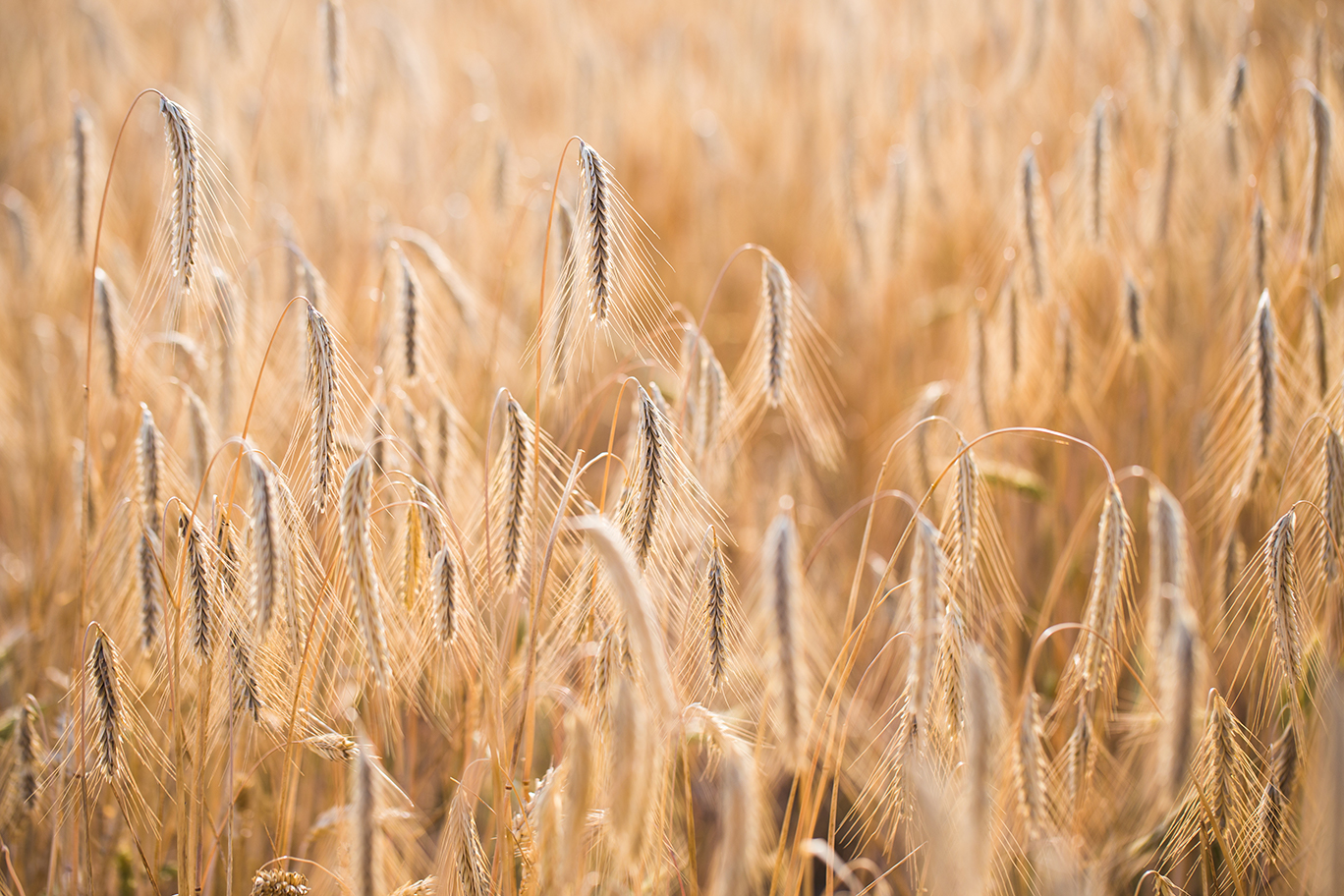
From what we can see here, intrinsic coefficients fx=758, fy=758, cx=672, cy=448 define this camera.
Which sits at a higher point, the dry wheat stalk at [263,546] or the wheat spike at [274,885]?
the dry wheat stalk at [263,546]

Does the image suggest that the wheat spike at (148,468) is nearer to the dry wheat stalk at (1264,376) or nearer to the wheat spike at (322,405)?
the wheat spike at (322,405)

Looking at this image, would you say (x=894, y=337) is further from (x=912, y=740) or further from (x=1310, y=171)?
(x=912, y=740)

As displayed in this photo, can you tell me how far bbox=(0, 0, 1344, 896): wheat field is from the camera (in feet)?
2.89

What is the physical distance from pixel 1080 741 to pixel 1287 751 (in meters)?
0.31

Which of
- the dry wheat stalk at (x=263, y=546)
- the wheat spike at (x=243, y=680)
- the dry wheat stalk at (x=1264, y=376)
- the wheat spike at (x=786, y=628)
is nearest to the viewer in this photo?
the wheat spike at (x=786, y=628)

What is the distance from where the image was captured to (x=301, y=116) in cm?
279

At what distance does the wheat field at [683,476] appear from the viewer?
2.89 feet

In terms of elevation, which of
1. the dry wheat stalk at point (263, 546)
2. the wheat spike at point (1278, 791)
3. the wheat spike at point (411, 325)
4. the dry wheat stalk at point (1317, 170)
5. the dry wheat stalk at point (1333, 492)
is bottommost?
the wheat spike at point (1278, 791)

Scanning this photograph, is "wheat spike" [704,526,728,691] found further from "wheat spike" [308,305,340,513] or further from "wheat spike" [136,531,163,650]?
"wheat spike" [136,531,163,650]

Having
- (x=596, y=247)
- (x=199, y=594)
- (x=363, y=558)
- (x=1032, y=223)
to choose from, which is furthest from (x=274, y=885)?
(x=1032, y=223)

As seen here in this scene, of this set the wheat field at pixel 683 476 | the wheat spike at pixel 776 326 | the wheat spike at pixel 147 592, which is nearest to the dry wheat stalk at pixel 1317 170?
the wheat field at pixel 683 476

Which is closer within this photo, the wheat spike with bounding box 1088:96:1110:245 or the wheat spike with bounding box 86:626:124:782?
the wheat spike with bounding box 86:626:124:782

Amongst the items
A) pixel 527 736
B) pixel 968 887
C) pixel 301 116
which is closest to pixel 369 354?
pixel 527 736

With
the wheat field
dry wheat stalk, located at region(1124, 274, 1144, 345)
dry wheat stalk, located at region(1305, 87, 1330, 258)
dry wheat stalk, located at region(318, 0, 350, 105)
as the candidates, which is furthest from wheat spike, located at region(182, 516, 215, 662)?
dry wheat stalk, located at region(1305, 87, 1330, 258)
